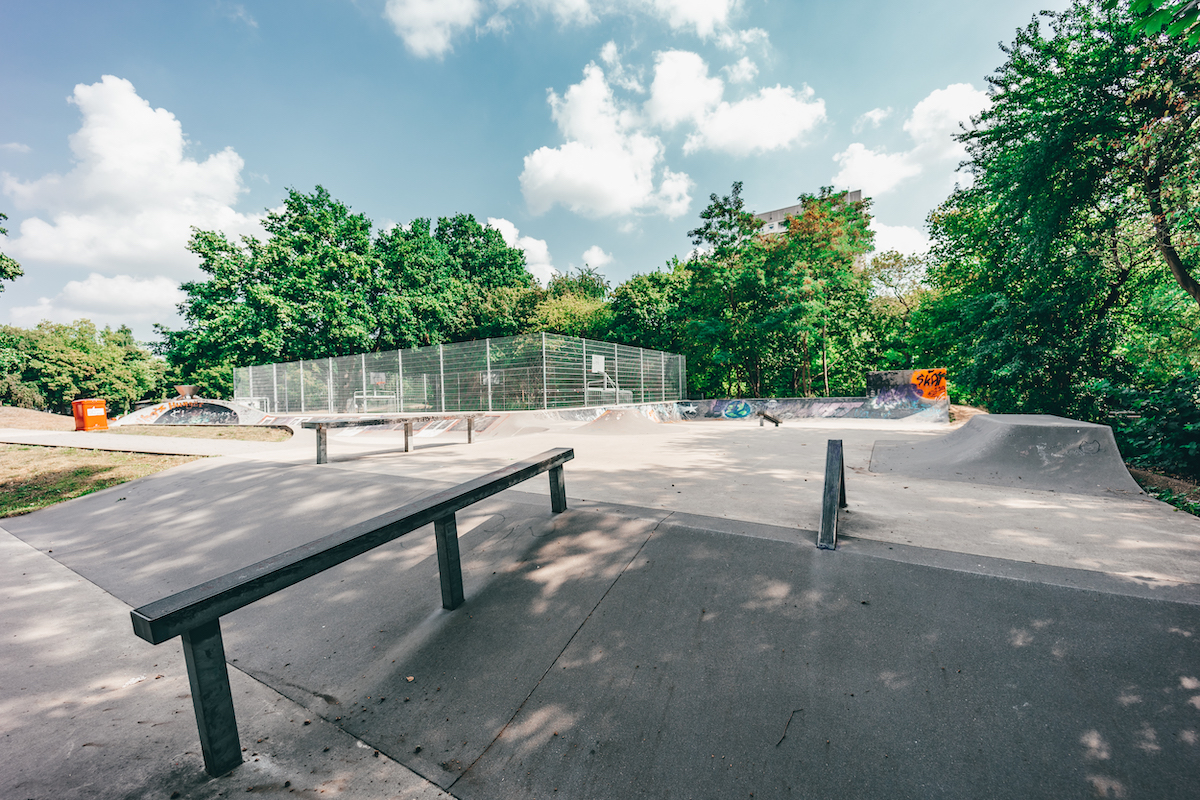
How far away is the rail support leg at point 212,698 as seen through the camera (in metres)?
1.60

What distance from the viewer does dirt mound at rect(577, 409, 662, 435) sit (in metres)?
11.2

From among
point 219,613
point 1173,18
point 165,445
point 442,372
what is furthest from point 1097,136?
point 165,445

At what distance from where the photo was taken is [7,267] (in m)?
16.9

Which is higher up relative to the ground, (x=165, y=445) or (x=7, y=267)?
(x=7, y=267)

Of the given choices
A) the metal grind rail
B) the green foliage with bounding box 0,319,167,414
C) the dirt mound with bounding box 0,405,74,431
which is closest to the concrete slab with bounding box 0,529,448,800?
the metal grind rail

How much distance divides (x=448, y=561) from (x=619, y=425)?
29.4ft

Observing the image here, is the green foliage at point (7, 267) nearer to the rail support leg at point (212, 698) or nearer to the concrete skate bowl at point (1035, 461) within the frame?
the rail support leg at point (212, 698)

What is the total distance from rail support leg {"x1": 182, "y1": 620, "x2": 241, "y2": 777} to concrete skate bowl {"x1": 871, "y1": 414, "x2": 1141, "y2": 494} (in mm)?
6452

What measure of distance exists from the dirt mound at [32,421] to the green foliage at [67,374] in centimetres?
1463

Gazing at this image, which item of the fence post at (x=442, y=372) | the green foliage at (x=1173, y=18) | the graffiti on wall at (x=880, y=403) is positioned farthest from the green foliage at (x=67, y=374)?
the green foliage at (x=1173, y=18)

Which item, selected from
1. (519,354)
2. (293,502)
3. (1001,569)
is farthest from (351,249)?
(1001,569)

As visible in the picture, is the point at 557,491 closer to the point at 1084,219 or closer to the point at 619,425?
the point at 619,425

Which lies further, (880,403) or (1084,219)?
(880,403)

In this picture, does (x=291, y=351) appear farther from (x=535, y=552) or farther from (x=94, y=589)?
(x=535, y=552)
